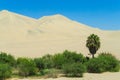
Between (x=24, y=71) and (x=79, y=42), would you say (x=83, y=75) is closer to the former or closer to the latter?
(x=24, y=71)

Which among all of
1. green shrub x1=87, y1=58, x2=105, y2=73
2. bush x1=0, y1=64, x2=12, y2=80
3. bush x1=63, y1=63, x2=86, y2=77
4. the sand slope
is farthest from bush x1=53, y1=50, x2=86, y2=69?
the sand slope

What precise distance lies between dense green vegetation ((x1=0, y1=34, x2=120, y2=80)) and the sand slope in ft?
176

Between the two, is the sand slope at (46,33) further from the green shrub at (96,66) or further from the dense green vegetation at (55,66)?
the green shrub at (96,66)

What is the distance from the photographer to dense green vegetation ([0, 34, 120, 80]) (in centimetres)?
3875

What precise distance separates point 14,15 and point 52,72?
424 ft

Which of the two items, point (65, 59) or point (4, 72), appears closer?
point (4, 72)

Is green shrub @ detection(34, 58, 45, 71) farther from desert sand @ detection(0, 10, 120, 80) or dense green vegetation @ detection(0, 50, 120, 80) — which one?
desert sand @ detection(0, 10, 120, 80)

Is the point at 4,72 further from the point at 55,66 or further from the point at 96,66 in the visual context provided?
the point at 96,66

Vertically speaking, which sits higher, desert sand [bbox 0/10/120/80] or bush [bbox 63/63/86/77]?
desert sand [bbox 0/10/120/80]

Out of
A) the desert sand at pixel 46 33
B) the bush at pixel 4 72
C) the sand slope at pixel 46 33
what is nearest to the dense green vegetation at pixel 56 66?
the bush at pixel 4 72

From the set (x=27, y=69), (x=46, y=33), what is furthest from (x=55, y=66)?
(x=46, y=33)

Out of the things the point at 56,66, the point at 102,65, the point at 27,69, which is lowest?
the point at 27,69

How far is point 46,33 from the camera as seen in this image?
140000 mm

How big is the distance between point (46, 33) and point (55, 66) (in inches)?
3737
